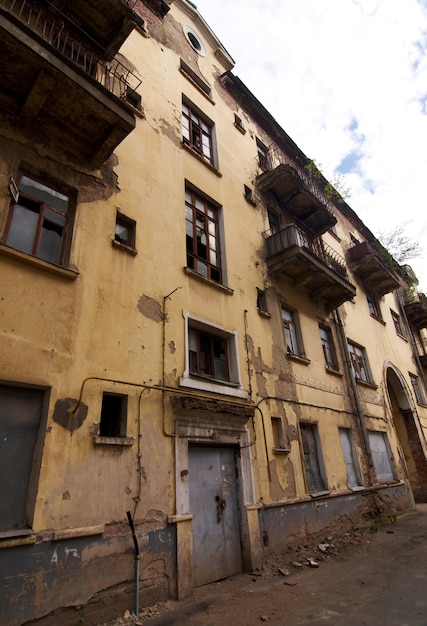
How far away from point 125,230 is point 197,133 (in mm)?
5644

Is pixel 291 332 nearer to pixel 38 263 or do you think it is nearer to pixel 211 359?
pixel 211 359

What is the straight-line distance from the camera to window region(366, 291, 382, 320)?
18.4 meters

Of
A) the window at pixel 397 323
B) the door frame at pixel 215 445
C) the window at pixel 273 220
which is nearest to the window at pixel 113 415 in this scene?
the door frame at pixel 215 445

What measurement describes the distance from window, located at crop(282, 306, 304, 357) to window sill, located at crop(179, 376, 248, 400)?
2987mm

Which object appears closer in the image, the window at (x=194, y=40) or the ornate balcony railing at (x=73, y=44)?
the ornate balcony railing at (x=73, y=44)

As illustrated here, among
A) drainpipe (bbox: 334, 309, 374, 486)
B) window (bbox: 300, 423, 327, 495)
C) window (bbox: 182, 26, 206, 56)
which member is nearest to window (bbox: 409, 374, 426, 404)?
drainpipe (bbox: 334, 309, 374, 486)

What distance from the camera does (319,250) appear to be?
1430 centimetres

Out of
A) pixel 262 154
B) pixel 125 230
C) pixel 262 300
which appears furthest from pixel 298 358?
pixel 262 154

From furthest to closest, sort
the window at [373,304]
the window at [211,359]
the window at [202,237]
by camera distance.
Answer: the window at [373,304]
the window at [202,237]
the window at [211,359]

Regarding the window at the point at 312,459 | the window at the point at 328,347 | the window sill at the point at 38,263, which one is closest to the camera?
the window sill at the point at 38,263

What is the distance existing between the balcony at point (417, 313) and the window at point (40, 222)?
21443 mm

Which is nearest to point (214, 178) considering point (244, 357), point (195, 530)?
point (244, 357)

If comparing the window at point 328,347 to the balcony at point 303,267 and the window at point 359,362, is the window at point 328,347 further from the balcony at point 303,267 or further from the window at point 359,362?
the window at point 359,362

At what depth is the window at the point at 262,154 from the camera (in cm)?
1414
